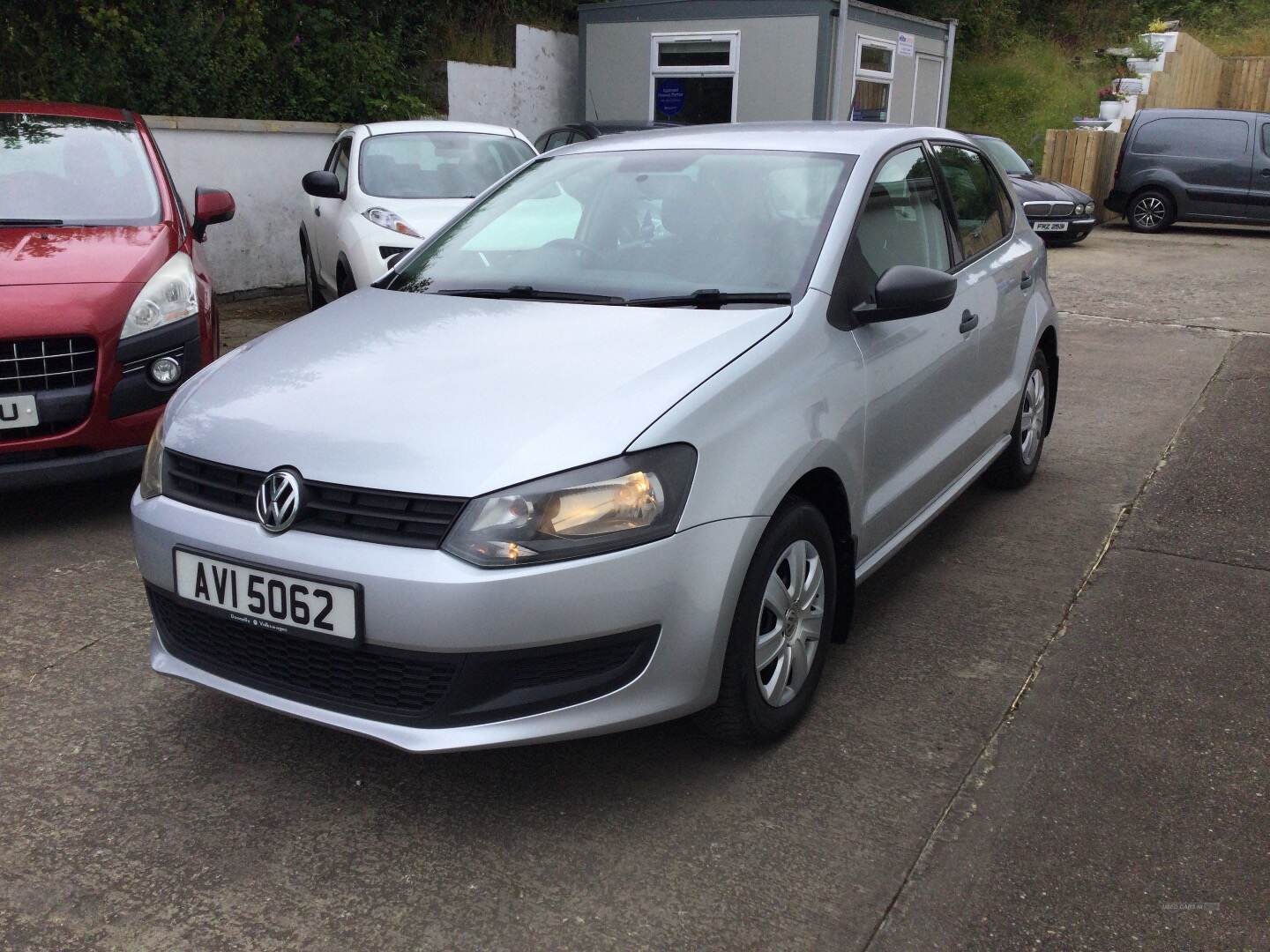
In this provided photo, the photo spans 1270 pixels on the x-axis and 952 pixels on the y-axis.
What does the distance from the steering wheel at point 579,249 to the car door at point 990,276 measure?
1300mm

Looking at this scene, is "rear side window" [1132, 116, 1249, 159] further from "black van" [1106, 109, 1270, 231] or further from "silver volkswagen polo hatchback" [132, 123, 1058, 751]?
"silver volkswagen polo hatchback" [132, 123, 1058, 751]

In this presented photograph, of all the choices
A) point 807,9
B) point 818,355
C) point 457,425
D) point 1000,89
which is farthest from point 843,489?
point 1000,89

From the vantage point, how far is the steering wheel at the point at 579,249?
12.2ft

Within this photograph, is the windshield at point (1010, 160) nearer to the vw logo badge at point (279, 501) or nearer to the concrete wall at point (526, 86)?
the concrete wall at point (526, 86)

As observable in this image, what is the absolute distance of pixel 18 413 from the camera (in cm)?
440

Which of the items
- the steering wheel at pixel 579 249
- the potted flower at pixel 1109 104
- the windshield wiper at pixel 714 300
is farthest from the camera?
the potted flower at pixel 1109 104

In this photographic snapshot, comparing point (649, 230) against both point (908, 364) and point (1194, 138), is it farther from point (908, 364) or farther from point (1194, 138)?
point (1194, 138)

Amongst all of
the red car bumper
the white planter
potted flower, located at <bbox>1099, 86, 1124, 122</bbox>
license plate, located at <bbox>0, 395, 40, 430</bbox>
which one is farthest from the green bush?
the white planter

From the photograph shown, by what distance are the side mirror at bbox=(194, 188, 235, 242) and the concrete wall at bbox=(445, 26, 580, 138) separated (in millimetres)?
9313

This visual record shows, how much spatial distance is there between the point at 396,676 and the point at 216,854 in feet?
1.89

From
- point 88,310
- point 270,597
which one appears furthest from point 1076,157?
point 270,597

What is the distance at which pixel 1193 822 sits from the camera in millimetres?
2805

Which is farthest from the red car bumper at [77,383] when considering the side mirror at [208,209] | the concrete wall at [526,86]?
the concrete wall at [526,86]

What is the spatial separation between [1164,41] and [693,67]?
12062mm
